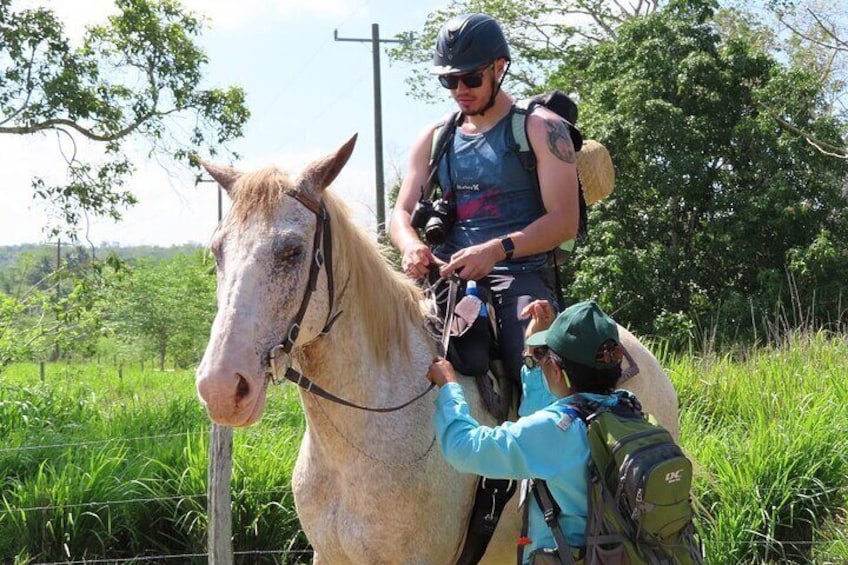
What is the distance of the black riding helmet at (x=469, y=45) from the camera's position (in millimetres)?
3307

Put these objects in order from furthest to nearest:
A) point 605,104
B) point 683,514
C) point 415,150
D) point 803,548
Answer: point 605,104 < point 803,548 < point 415,150 < point 683,514

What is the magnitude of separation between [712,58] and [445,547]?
627 inches

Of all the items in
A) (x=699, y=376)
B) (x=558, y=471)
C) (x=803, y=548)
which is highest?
(x=558, y=471)

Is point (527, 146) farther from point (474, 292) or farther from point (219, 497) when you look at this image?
point (219, 497)

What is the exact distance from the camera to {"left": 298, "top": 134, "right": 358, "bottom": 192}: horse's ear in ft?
9.00

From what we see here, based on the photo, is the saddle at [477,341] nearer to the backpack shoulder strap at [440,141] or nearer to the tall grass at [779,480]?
the backpack shoulder strap at [440,141]

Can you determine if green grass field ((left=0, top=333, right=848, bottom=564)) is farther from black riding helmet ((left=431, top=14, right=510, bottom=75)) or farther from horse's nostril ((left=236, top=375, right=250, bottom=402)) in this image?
horse's nostril ((left=236, top=375, right=250, bottom=402))

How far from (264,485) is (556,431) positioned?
13.6 feet

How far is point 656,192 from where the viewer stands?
17031mm

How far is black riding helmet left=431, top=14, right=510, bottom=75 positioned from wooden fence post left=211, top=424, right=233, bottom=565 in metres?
2.82

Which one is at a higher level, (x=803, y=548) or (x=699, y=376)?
(x=699, y=376)

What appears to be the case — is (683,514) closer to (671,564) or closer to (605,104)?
(671,564)

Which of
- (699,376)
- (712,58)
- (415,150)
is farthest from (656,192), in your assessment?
(415,150)

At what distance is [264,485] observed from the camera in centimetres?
617
